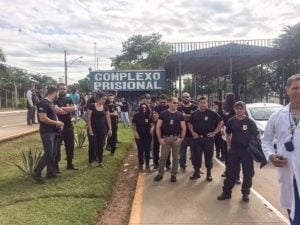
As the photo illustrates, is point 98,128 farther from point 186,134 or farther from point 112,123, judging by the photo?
point 112,123

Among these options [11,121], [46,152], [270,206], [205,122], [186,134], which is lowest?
[11,121]

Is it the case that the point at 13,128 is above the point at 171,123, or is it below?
below

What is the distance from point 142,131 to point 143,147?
386 millimetres

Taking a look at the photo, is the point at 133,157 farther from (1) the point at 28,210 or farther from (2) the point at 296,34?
(2) the point at 296,34

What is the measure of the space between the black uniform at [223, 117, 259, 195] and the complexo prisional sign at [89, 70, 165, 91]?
2258cm

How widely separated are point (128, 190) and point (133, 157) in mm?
4653

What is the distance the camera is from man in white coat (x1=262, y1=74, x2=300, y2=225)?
3.83 metres

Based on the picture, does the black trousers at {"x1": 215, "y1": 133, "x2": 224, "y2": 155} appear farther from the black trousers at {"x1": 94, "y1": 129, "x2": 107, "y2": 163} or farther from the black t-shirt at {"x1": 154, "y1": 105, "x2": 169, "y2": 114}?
the black trousers at {"x1": 94, "y1": 129, "x2": 107, "y2": 163}

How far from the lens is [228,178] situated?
26.2ft

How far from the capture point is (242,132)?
805 centimetres

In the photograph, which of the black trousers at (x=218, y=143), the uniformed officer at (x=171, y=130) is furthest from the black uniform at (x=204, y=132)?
the black trousers at (x=218, y=143)

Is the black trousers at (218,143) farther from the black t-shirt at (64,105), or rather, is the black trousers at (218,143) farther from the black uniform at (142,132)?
the black t-shirt at (64,105)

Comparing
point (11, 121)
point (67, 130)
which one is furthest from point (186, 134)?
point (11, 121)

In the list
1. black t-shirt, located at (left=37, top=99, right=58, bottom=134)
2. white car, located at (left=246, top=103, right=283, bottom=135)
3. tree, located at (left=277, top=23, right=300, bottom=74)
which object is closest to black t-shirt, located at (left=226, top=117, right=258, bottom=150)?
black t-shirt, located at (left=37, top=99, right=58, bottom=134)
